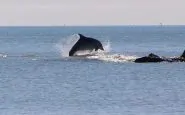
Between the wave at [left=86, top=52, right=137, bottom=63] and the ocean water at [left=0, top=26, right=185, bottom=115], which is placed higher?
the ocean water at [left=0, top=26, right=185, bottom=115]

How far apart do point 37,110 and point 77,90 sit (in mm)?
12279

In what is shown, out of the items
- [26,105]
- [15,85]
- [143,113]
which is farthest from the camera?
[15,85]

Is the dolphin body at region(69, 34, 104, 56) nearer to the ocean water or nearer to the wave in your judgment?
the wave

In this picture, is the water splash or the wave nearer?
the wave

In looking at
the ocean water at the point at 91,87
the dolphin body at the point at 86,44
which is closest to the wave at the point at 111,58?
the ocean water at the point at 91,87

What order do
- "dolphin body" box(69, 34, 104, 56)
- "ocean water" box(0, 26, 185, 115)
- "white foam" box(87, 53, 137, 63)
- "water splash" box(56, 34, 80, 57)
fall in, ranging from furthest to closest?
"water splash" box(56, 34, 80, 57), "dolphin body" box(69, 34, 104, 56), "white foam" box(87, 53, 137, 63), "ocean water" box(0, 26, 185, 115)

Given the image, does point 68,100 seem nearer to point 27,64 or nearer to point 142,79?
point 142,79

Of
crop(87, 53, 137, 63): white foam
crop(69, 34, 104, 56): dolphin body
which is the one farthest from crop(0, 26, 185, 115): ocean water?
crop(69, 34, 104, 56): dolphin body

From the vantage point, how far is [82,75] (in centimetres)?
7775

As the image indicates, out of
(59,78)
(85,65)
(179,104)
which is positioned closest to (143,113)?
(179,104)

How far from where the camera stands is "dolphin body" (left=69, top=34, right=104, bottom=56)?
98.8 metres

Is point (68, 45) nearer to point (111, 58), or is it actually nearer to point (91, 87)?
point (111, 58)

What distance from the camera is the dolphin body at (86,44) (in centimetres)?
9881

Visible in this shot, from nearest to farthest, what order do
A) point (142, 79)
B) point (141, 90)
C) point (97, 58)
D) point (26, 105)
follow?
point (26, 105)
point (141, 90)
point (142, 79)
point (97, 58)
